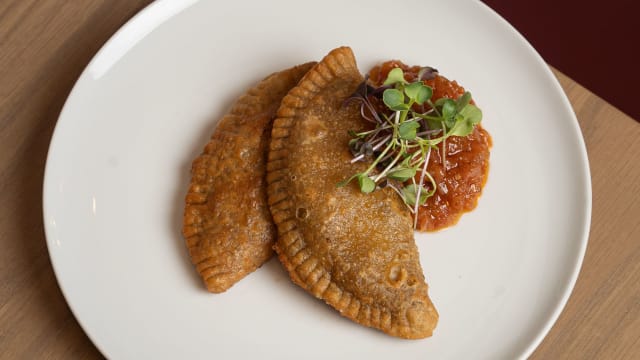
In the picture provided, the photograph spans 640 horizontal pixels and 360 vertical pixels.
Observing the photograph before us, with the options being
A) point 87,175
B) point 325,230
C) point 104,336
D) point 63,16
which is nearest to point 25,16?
point 63,16

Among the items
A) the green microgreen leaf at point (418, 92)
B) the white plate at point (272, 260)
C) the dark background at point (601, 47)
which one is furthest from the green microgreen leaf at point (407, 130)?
the dark background at point (601, 47)

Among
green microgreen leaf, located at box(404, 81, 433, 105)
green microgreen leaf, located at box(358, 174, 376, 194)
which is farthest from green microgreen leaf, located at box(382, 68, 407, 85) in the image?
green microgreen leaf, located at box(358, 174, 376, 194)

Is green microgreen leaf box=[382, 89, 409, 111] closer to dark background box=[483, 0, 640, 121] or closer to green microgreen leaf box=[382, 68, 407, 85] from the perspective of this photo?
green microgreen leaf box=[382, 68, 407, 85]

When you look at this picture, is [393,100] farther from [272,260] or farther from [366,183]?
[272,260]

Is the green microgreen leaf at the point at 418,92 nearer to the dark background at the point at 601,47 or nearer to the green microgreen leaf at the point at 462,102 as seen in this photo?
the green microgreen leaf at the point at 462,102

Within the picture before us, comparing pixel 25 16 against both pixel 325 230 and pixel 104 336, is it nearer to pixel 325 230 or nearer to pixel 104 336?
pixel 104 336

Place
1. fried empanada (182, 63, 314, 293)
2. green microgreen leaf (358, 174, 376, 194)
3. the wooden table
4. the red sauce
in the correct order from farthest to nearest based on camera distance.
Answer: the red sauce, the wooden table, fried empanada (182, 63, 314, 293), green microgreen leaf (358, 174, 376, 194)
